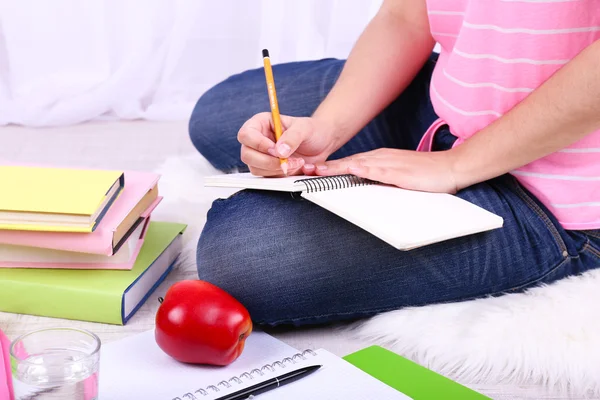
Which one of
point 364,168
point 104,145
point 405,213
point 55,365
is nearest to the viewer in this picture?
point 55,365

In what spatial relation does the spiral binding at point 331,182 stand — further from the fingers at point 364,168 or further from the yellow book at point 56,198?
the yellow book at point 56,198

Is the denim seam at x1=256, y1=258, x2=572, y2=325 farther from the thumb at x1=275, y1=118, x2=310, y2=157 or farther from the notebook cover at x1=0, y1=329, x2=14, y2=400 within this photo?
the notebook cover at x1=0, y1=329, x2=14, y2=400

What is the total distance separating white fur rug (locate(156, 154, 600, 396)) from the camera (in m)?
0.99

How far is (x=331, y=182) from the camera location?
3.42 feet

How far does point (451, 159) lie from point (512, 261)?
164 mm

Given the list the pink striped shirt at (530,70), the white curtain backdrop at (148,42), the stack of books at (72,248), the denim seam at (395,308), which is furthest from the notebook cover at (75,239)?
the white curtain backdrop at (148,42)

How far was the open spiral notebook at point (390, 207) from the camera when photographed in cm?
91

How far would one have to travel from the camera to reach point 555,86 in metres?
1.02

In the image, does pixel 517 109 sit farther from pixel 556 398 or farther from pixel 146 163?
pixel 146 163

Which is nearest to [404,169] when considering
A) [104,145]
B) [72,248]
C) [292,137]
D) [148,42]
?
[292,137]

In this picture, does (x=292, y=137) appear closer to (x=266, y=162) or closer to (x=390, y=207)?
(x=266, y=162)

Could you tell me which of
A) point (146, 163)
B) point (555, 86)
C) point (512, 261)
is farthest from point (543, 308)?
point (146, 163)

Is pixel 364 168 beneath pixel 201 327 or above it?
above

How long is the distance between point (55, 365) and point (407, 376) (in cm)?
41
